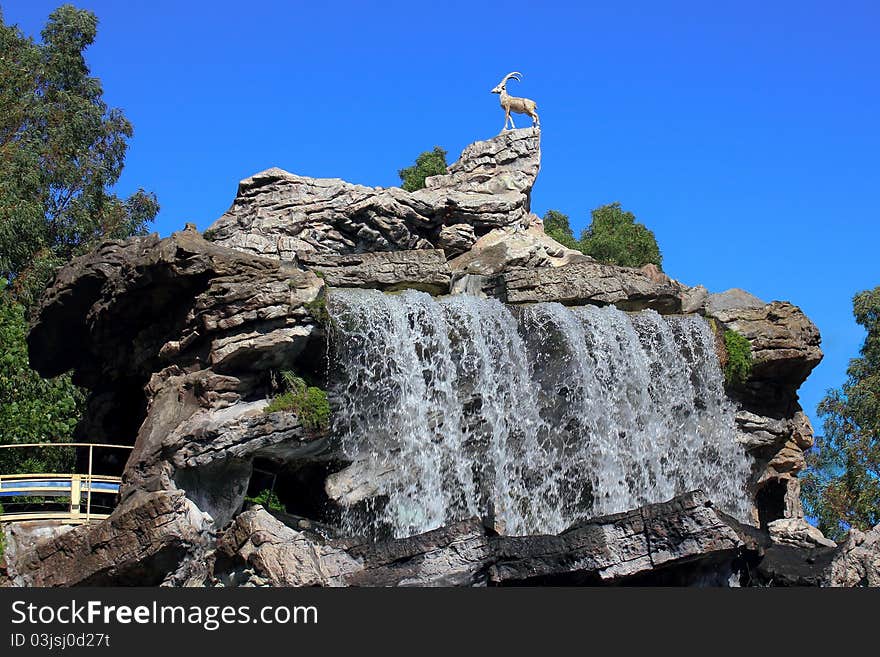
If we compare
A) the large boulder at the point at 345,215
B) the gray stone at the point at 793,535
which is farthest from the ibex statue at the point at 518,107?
the gray stone at the point at 793,535

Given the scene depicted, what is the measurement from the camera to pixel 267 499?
25.4 m

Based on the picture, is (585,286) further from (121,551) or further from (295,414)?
(121,551)

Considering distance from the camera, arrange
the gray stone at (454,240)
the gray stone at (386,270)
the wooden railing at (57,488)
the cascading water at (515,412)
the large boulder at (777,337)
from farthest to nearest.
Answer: the gray stone at (454,240) → the large boulder at (777,337) → the gray stone at (386,270) → the cascading water at (515,412) → the wooden railing at (57,488)

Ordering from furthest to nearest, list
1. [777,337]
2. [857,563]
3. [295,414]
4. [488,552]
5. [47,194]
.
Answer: [47,194], [777,337], [857,563], [295,414], [488,552]

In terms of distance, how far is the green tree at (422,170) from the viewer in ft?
178

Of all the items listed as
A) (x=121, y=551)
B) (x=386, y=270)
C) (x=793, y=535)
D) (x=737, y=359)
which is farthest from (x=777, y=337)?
(x=121, y=551)

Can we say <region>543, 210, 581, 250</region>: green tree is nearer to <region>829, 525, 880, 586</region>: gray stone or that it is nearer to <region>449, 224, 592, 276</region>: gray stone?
<region>449, 224, 592, 276</region>: gray stone

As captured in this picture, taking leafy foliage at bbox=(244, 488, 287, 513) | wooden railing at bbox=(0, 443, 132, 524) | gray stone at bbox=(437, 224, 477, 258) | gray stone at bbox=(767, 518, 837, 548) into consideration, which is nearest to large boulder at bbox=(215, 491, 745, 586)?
leafy foliage at bbox=(244, 488, 287, 513)

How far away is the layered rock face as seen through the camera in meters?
21.3

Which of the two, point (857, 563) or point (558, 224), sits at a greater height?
point (558, 224)

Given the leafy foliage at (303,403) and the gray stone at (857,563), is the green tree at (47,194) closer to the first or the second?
the leafy foliage at (303,403)

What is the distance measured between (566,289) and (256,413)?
10.0 metres

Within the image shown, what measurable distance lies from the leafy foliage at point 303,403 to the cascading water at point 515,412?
2.41ft

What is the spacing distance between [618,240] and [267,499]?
3353 centimetres
